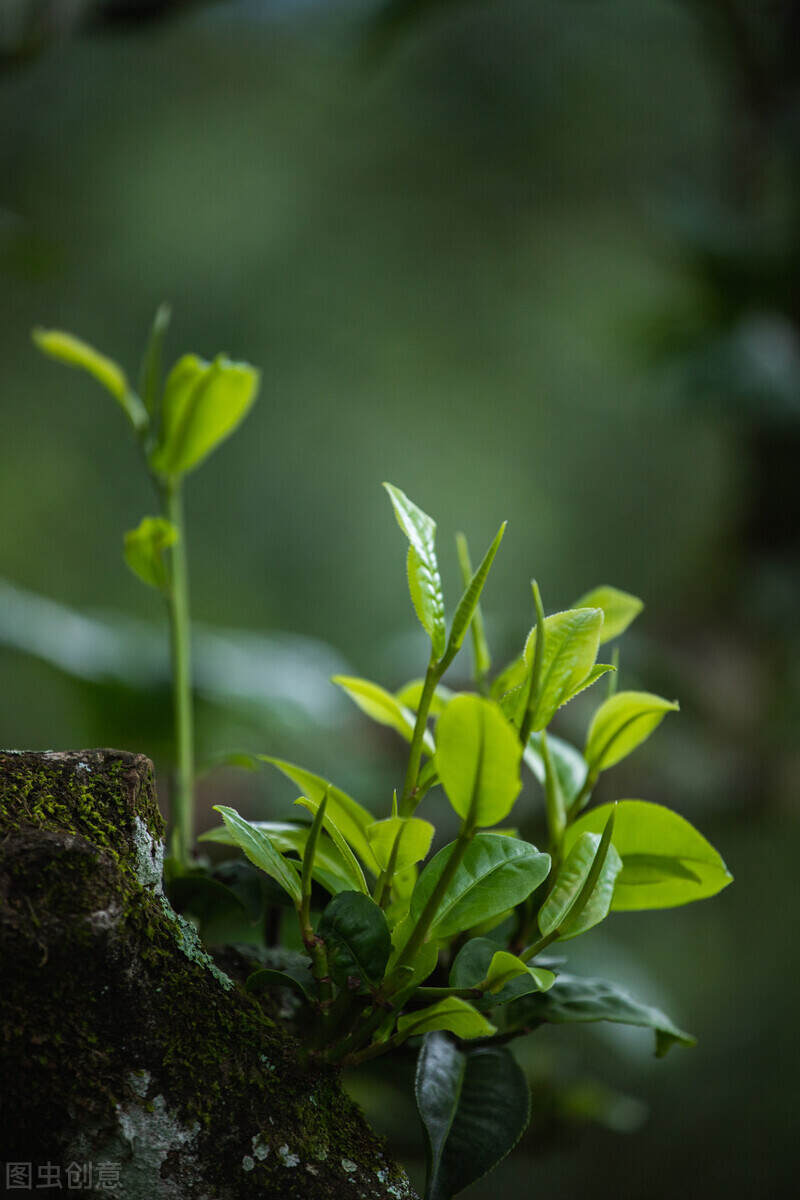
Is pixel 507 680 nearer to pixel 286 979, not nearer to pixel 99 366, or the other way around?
pixel 286 979

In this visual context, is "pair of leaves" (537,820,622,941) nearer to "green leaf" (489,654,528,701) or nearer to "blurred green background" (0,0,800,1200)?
"green leaf" (489,654,528,701)

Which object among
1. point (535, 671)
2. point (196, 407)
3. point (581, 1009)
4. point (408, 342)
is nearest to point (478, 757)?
point (535, 671)

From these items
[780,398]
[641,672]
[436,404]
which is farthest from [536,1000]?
[436,404]

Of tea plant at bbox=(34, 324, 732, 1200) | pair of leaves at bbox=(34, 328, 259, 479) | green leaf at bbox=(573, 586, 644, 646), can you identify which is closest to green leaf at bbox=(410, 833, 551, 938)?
tea plant at bbox=(34, 324, 732, 1200)

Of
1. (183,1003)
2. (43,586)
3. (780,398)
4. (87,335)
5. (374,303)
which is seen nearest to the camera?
(183,1003)

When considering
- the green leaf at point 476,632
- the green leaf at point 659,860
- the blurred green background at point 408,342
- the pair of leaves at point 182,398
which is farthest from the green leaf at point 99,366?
the blurred green background at point 408,342

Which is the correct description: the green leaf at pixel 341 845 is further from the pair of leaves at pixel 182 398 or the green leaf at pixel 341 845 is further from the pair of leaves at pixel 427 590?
the pair of leaves at pixel 182 398

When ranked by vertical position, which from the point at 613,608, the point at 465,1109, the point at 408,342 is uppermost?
the point at 613,608

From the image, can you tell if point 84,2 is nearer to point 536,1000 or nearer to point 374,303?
point 536,1000
